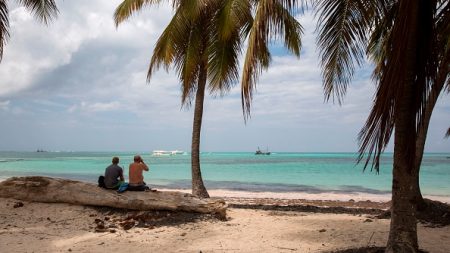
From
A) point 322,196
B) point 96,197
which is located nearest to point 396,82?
point 96,197

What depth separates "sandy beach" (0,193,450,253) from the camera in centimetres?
737

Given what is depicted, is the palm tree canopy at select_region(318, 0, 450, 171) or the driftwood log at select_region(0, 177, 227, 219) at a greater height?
the palm tree canopy at select_region(318, 0, 450, 171)

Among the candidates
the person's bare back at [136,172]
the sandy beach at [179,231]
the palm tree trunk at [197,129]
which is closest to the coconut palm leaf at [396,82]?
the sandy beach at [179,231]

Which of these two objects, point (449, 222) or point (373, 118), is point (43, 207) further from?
point (449, 222)

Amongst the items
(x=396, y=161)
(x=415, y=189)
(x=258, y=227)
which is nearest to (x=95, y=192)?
(x=258, y=227)

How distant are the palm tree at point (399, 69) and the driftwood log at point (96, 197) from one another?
466 centimetres

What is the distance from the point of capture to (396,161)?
5422 mm

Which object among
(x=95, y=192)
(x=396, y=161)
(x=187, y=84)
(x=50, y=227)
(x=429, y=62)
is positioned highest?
(x=187, y=84)

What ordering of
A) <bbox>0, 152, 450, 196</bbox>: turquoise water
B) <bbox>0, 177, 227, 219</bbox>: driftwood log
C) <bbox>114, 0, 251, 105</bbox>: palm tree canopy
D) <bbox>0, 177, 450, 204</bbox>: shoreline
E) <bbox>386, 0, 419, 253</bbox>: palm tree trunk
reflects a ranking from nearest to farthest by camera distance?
<bbox>386, 0, 419, 253</bbox>: palm tree trunk → <bbox>0, 177, 227, 219</bbox>: driftwood log → <bbox>114, 0, 251, 105</bbox>: palm tree canopy → <bbox>0, 177, 450, 204</bbox>: shoreline → <bbox>0, 152, 450, 196</bbox>: turquoise water

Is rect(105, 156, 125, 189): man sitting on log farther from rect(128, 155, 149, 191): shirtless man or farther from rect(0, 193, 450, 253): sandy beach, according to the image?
rect(0, 193, 450, 253): sandy beach

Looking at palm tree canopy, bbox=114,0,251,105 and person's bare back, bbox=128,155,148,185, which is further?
palm tree canopy, bbox=114,0,251,105

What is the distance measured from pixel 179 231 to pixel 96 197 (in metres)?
2.55

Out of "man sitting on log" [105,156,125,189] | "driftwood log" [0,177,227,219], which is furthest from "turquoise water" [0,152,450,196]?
"man sitting on log" [105,156,125,189]

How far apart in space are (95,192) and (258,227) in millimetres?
4068
